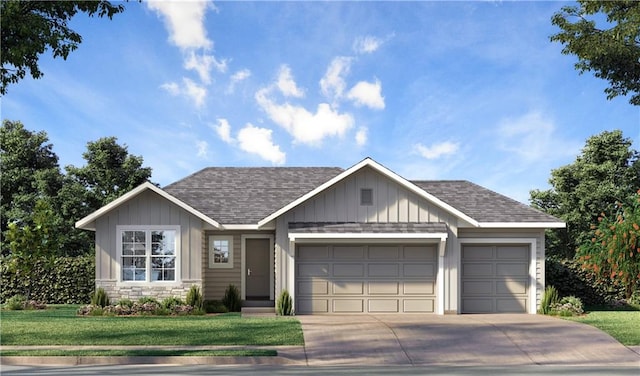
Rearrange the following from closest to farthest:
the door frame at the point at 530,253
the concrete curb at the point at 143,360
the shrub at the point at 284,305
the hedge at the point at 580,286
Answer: the concrete curb at the point at 143,360 < the shrub at the point at 284,305 < the door frame at the point at 530,253 < the hedge at the point at 580,286

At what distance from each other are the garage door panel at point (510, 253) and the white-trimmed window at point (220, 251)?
30.4 feet

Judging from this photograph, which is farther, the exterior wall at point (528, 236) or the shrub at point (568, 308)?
the exterior wall at point (528, 236)

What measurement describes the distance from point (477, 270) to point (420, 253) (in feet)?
6.95

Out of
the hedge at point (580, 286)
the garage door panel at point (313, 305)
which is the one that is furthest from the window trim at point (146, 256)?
the hedge at point (580, 286)

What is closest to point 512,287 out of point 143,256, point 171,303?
point 171,303

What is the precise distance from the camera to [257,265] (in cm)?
2338

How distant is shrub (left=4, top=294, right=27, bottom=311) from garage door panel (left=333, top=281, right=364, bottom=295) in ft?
36.5

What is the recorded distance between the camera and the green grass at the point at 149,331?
14.7 m

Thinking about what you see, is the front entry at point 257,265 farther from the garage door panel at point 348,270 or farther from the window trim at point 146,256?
the garage door panel at point 348,270

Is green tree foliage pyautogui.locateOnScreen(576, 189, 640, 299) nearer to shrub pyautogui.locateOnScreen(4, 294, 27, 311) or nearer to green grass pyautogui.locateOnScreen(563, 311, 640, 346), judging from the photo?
green grass pyautogui.locateOnScreen(563, 311, 640, 346)

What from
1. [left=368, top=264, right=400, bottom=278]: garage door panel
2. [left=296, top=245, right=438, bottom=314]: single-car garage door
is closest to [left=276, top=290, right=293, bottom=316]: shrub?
[left=296, top=245, right=438, bottom=314]: single-car garage door

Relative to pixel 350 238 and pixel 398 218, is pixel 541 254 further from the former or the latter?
pixel 350 238

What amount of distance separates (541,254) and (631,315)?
3278 millimetres

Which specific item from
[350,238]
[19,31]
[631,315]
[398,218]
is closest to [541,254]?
[631,315]
